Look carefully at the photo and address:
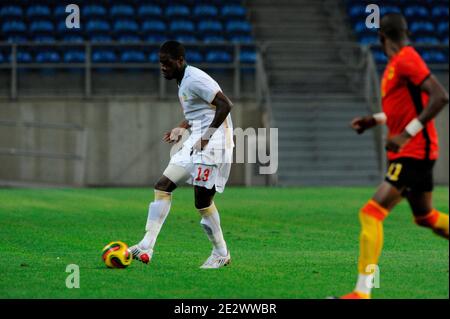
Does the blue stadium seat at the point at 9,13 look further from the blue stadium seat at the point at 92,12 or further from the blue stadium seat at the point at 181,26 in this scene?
the blue stadium seat at the point at 181,26

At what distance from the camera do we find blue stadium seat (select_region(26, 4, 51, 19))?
90.3ft

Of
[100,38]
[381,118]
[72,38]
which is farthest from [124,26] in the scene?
[381,118]

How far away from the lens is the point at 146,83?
25953 mm

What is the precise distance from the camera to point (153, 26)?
27438mm

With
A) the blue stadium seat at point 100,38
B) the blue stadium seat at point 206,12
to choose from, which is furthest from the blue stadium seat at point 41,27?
the blue stadium seat at point 206,12

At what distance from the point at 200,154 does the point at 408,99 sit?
288 centimetres

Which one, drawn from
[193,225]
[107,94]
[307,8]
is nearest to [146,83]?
[107,94]

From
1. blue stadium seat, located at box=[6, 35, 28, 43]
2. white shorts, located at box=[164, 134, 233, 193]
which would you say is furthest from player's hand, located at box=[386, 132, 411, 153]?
blue stadium seat, located at box=[6, 35, 28, 43]

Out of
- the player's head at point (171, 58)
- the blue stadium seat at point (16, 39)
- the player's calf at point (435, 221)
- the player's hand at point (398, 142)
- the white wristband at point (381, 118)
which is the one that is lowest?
the player's calf at point (435, 221)

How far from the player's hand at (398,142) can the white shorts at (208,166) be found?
2877 mm

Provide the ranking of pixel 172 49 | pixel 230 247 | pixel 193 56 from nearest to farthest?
pixel 172 49, pixel 230 247, pixel 193 56

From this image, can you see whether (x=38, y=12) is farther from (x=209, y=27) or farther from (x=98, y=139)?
(x=209, y=27)

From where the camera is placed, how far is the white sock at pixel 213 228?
9641 mm
